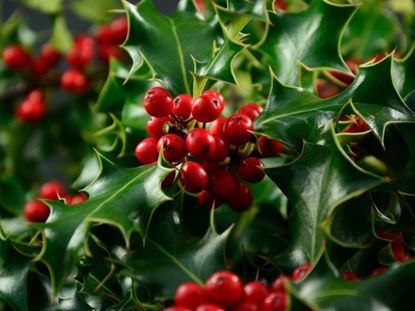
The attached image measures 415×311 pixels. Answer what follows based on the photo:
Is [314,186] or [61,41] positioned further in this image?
[61,41]

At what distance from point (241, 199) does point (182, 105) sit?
0.11 m

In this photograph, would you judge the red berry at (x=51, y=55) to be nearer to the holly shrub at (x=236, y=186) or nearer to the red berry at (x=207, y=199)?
the holly shrub at (x=236, y=186)

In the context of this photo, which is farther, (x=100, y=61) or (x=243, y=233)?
(x=100, y=61)

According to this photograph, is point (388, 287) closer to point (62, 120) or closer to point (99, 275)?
point (99, 275)

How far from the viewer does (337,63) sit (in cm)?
70

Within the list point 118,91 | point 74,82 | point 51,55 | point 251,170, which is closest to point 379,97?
point 251,170

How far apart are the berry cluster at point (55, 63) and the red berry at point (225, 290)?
0.86m

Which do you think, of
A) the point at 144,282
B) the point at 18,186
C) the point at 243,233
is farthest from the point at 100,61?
the point at 144,282

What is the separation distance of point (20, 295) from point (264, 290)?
0.25 m

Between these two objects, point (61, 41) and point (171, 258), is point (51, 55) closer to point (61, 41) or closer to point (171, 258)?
point (61, 41)

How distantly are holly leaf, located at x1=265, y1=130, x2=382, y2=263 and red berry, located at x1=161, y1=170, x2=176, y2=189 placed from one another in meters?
0.10

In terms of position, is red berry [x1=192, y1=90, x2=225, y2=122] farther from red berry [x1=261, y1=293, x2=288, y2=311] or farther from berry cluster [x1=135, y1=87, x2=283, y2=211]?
red berry [x1=261, y1=293, x2=288, y2=311]

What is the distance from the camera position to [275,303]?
47cm

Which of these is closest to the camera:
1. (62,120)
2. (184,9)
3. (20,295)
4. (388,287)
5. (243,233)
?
(388,287)
